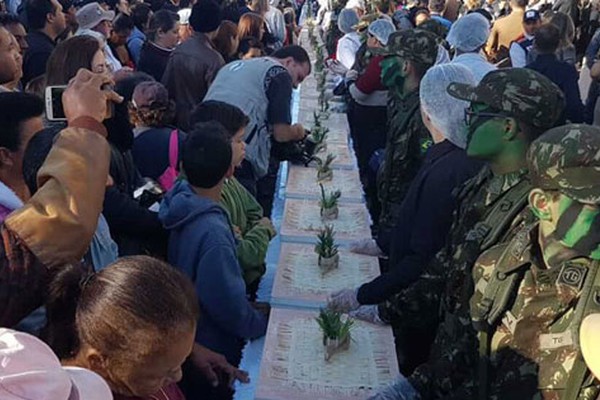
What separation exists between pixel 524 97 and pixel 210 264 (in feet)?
4.02

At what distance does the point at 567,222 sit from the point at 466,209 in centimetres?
67

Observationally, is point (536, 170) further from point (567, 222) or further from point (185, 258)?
point (185, 258)

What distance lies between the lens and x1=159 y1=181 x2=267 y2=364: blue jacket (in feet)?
8.47

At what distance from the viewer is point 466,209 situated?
8.36 ft

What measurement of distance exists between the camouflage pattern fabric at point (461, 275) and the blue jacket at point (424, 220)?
87 mm

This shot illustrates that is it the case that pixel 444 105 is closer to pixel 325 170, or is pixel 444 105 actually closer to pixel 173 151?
pixel 173 151

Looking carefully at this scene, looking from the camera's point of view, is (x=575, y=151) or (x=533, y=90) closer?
(x=575, y=151)

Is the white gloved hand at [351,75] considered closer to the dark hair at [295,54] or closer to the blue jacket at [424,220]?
the dark hair at [295,54]

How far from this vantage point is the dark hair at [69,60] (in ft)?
11.1

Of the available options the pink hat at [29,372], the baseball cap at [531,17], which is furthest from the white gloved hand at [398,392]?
the baseball cap at [531,17]

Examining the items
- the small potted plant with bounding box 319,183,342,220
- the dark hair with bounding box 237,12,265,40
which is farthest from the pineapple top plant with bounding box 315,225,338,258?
the dark hair with bounding box 237,12,265,40

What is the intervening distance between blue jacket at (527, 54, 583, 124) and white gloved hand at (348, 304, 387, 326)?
11.5 ft

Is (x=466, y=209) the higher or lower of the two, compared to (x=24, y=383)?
lower

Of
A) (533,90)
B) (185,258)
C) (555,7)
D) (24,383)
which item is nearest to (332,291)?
(185,258)
